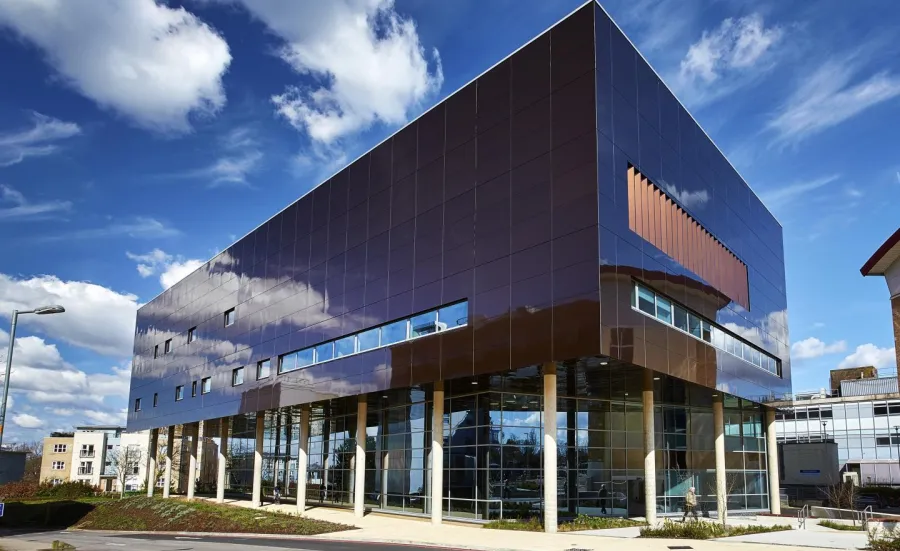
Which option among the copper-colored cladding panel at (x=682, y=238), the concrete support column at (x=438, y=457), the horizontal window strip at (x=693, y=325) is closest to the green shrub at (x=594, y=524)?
the concrete support column at (x=438, y=457)

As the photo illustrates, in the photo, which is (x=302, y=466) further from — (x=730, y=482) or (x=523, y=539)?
(x=730, y=482)

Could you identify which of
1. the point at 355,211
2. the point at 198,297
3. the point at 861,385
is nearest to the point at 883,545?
the point at 355,211

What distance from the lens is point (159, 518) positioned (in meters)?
45.3

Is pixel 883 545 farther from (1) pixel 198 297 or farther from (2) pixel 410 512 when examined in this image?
(1) pixel 198 297

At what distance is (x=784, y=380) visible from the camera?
4875cm

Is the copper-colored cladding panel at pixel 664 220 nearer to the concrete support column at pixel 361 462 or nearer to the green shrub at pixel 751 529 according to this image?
the green shrub at pixel 751 529

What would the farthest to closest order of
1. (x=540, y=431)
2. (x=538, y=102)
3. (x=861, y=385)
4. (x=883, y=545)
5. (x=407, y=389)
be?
(x=861, y=385) → (x=407, y=389) → (x=540, y=431) → (x=538, y=102) → (x=883, y=545)

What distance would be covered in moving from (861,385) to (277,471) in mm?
69096

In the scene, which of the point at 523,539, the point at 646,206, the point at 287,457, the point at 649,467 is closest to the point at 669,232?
the point at 646,206

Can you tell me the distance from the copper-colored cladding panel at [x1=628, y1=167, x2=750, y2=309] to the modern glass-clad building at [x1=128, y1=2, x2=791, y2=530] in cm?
16

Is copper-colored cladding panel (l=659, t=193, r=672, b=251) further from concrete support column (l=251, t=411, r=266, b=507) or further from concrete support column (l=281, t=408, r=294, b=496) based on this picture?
concrete support column (l=281, t=408, r=294, b=496)

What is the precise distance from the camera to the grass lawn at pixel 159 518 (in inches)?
1393

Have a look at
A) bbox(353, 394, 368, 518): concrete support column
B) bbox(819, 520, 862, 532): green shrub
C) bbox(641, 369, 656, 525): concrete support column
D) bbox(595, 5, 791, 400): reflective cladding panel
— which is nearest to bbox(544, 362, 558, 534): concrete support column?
bbox(595, 5, 791, 400): reflective cladding panel

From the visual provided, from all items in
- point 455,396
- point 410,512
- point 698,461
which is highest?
point 455,396
